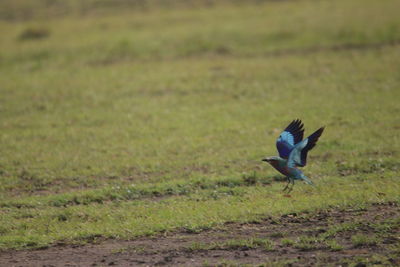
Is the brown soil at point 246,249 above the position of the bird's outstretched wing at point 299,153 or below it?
below

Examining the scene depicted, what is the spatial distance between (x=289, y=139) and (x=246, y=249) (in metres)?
1.88

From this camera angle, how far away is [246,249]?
865cm

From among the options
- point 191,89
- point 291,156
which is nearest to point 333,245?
point 291,156

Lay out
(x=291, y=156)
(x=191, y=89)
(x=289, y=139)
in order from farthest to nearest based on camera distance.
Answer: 1. (x=191, y=89)
2. (x=289, y=139)
3. (x=291, y=156)

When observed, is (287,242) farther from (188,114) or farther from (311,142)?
(188,114)

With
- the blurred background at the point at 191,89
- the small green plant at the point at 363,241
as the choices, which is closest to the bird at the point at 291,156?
the small green plant at the point at 363,241

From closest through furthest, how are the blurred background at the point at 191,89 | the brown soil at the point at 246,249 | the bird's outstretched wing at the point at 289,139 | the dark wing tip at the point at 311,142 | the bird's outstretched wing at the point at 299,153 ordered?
the brown soil at the point at 246,249 → the dark wing tip at the point at 311,142 → the bird's outstretched wing at the point at 299,153 → the bird's outstretched wing at the point at 289,139 → the blurred background at the point at 191,89

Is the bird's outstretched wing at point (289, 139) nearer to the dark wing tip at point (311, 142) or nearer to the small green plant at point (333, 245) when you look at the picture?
the dark wing tip at point (311, 142)

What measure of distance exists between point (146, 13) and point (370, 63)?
14.2 m

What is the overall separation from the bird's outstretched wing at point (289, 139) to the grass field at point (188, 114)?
1103 mm

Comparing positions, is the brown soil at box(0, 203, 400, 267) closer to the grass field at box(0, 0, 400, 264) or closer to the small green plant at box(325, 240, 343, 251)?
the small green plant at box(325, 240, 343, 251)

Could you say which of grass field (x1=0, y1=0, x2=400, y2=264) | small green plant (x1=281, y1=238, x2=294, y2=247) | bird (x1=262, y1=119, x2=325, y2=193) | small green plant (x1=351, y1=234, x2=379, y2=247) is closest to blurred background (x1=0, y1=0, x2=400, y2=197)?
grass field (x1=0, y1=0, x2=400, y2=264)

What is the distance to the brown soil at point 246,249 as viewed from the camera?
8.23 meters

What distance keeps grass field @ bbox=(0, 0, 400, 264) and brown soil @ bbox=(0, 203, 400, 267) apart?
29 cm
